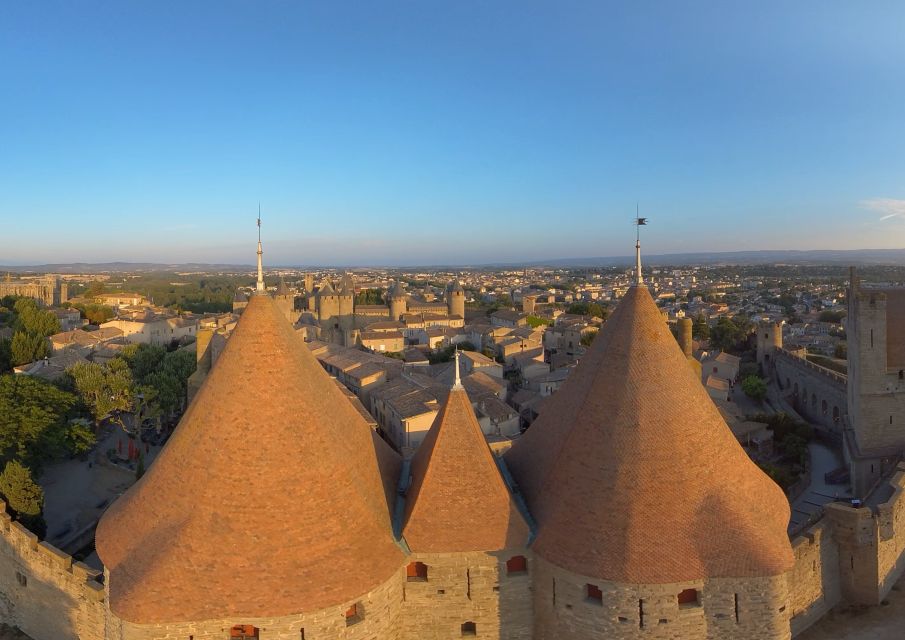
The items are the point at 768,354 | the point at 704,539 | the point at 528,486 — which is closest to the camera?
the point at 704,539

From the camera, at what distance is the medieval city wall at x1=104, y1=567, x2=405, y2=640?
11367mm

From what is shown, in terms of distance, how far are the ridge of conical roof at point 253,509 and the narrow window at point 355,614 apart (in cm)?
58

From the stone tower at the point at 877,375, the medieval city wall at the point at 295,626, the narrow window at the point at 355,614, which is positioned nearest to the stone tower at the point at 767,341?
the stone tower at the point at 877,375

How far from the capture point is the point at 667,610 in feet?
39.0

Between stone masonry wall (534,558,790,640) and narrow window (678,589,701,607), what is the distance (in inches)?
1.3

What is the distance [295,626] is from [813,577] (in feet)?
48.2

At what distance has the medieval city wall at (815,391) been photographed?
1453 inches

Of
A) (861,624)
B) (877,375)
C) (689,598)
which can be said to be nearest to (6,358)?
(689,598)

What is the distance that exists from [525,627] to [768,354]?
52060 millimetres

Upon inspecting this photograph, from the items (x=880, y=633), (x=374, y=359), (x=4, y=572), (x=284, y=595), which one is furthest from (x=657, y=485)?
(x=374, y=359)

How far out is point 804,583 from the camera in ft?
54.9

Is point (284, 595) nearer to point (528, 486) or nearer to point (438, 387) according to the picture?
point (528, 486)

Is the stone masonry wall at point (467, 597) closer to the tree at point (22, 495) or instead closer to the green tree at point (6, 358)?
the tree at point (22, 495)

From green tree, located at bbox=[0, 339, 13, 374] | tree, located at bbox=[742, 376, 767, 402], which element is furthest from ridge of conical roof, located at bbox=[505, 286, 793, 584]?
green tree, located at bbox=[0, 339, 13, 374]
